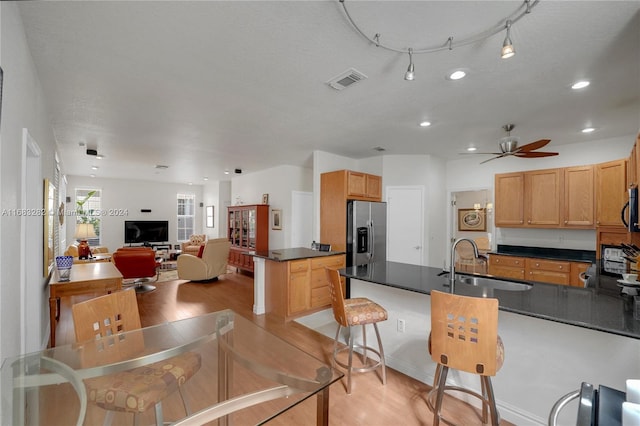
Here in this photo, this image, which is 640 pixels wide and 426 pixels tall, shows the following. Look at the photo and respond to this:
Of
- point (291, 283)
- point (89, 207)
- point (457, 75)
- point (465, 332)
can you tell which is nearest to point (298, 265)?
point (291, 283)

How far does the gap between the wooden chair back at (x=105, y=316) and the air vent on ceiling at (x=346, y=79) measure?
2276 millimetres

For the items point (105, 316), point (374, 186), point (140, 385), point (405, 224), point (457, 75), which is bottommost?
point (140, 385)

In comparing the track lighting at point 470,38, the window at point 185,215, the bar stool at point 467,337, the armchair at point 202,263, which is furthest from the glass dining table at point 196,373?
the window at point 185,215

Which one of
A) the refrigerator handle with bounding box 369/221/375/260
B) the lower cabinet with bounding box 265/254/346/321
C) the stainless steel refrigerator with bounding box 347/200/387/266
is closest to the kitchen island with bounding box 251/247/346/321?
the lower cabinet with bounding box 265/254/346/321

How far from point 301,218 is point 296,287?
257 centimetres

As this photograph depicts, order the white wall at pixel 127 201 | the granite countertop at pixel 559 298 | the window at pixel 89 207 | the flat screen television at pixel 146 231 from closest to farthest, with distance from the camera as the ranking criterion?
the granite countertop at pixel 559 298
the window at pixel 89 207
the white wall at pixel 127 201
the flat screen television at pixel 146 231

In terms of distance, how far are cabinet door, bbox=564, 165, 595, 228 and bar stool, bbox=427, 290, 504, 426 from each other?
12.4 feet

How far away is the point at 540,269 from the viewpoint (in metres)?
4.25

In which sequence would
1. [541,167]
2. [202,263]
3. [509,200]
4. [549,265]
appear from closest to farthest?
[549,265] → [541,167] → [509,200] → [202,263]

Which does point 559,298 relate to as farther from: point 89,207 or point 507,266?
point 89,207

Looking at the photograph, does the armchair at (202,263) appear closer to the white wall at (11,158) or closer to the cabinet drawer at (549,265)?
the white wall at (11,158)

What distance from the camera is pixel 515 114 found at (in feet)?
10.5

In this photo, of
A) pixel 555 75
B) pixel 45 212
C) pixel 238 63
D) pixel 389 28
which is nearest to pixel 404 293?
pixel 389 28

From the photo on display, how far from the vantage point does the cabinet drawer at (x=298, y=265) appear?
12.9ft
